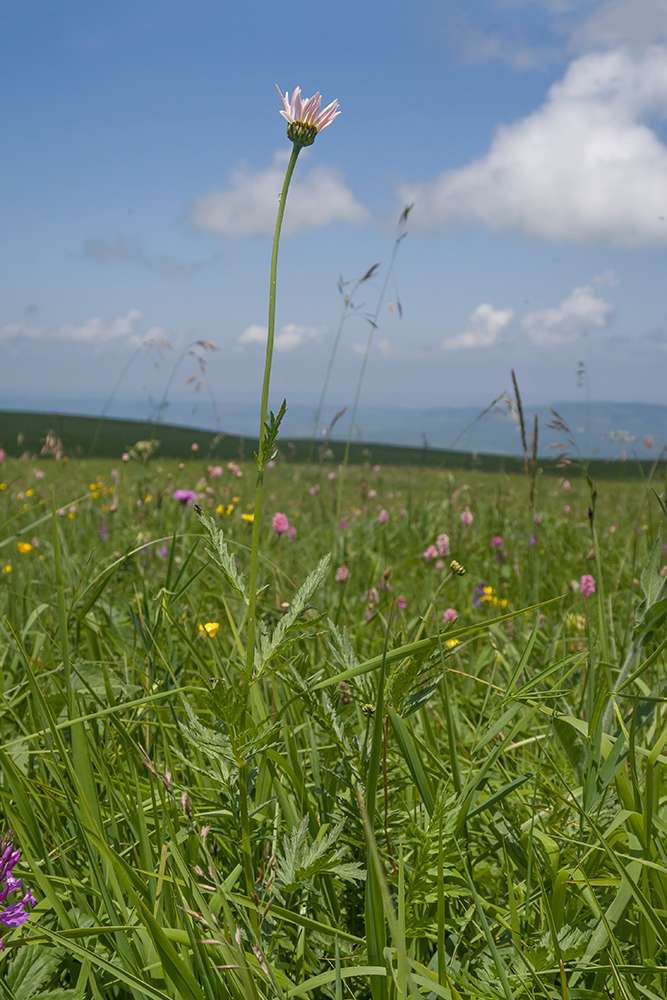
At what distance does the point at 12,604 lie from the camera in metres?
2.11

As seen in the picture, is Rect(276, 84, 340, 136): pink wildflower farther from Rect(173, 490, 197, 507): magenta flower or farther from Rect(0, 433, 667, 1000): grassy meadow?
Rect(173, 490, 197, 507): magenta flower

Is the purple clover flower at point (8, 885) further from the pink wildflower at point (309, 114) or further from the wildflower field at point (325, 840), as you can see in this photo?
the pink wildflower at point (309, 114)

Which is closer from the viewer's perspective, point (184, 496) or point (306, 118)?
point (306, 118)

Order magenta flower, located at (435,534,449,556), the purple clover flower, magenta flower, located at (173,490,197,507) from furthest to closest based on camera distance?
magenta flower, located at (173,490,197,507) → magenta flower, located at (435,534,449,556) → the purple clover flower

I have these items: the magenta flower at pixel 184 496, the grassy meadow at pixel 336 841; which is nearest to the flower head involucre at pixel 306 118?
the grassy meadow at pixel 336 841

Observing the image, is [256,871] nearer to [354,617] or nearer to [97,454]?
[354,617]

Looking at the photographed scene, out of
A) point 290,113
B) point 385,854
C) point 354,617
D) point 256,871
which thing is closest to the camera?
point 290,113

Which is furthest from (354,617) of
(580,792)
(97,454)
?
(97,454)

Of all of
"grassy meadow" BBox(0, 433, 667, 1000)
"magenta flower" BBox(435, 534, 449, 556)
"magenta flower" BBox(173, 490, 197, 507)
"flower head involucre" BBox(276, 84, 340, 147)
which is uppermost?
"flower head involucre" BBox(276, 84, 340, 147)

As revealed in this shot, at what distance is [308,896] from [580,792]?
612mm

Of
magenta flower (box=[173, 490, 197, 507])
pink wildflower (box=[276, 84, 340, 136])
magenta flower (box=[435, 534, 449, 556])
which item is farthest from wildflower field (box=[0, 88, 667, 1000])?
magenta flower (box=[173, 490, 197, 507])

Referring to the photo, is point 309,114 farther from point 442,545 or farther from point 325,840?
point 442,545

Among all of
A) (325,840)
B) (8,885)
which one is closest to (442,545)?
(325,840)

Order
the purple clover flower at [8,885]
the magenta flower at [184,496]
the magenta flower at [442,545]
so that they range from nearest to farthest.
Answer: the purple clover flower at [8,885]
the magenta flower at [442,545]
the magenta flower at [184,496]
